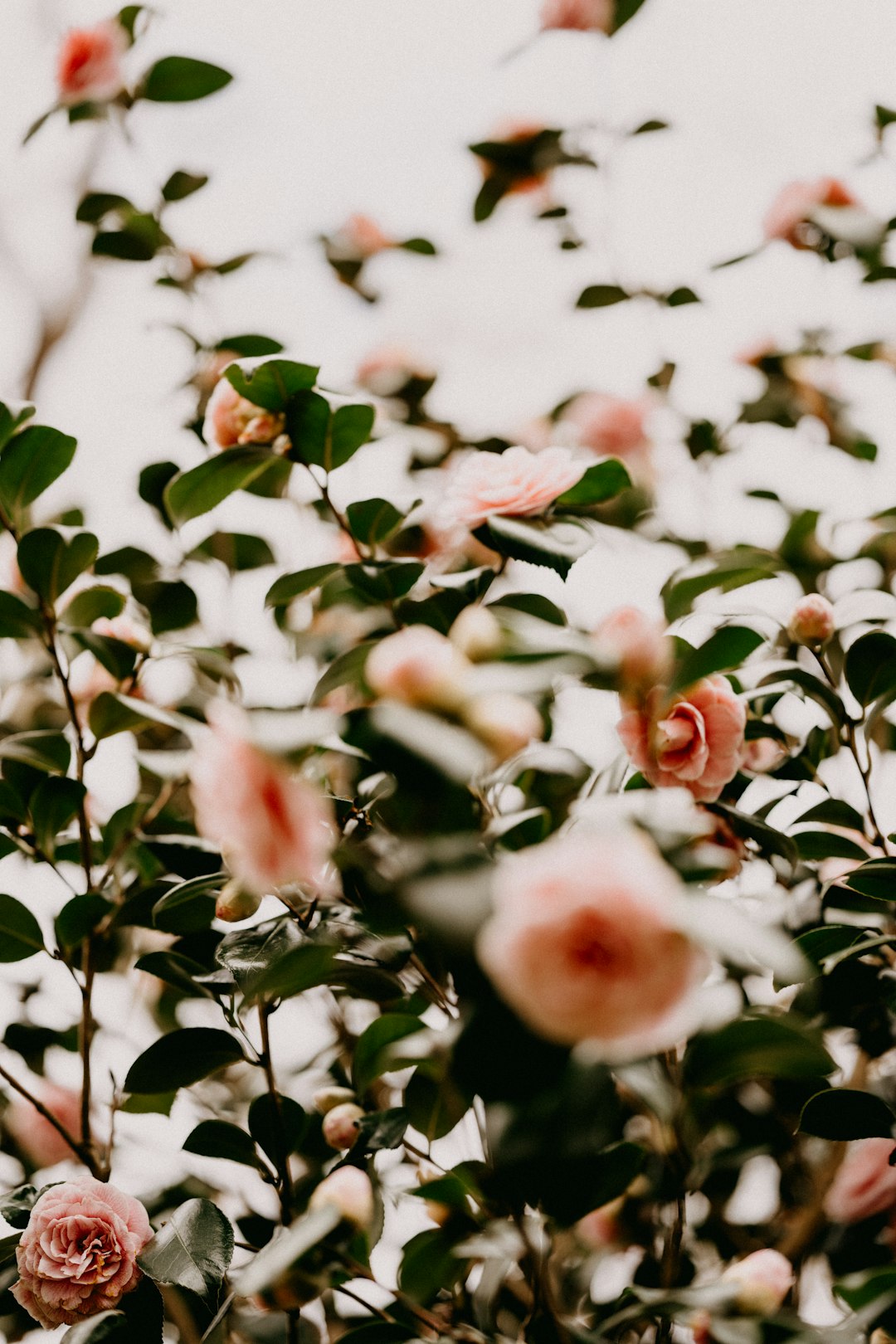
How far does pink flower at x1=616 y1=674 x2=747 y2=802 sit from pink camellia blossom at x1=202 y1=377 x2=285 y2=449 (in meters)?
0.35

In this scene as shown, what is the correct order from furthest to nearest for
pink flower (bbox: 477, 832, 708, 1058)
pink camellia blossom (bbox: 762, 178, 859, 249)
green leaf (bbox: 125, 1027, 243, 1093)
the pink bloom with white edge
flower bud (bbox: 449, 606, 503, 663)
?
pink camellia blossom (bbox: 762, 178, 859, 249) < green leaf (bbox: 125, 1027, 243, 1093) < the pink bloom with white edge < flower bud (bbox: 449, 606, 503, 663) < pink flower (bbox: 477, 832, 708, 1058)

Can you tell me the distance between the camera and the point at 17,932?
84 centimetres

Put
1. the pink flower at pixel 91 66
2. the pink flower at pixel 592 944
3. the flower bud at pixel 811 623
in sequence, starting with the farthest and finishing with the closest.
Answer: the pink flower at pixel 91 66 → the flower bud at pixel 811 623 → the pink flower at pixel 592 944

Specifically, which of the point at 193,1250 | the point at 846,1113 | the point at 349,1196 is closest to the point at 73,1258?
the point at 193,1250

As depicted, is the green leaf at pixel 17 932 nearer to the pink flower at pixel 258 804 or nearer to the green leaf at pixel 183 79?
the pink flower at pixel 258 804

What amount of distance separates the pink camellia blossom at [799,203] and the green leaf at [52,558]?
1.09 m

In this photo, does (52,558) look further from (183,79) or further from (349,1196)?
(183,79)

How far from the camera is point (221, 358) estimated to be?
1220mm

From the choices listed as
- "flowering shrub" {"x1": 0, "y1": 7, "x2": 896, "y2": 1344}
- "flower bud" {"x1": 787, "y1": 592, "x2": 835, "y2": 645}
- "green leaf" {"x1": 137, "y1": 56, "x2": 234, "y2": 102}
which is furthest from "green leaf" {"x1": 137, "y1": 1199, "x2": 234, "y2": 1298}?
"green leaf" {"x1": 137, "y1": 56, "x2": 234, "y2": 102}

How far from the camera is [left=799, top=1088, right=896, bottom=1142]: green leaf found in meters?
0.65

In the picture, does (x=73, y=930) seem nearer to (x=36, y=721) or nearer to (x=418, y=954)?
(x=418, y=954)

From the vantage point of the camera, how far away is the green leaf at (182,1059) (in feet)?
2.40

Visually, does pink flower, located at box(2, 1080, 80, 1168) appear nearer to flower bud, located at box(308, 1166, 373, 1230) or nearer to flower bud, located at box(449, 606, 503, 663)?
flower bud, located at box(308, 1166, 373, 1230)

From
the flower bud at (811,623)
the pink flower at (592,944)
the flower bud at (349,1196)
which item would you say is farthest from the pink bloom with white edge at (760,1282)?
the flower bud at (811,623)
